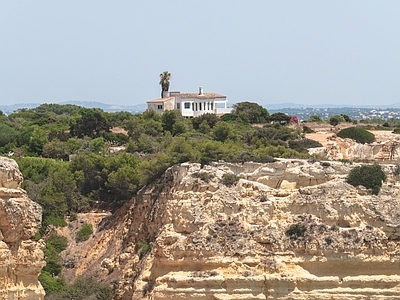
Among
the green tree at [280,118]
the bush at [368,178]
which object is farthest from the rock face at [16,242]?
the green tree at [280,118]

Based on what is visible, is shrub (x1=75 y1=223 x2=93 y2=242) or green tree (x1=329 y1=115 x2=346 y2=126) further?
green tree (x1=329 y1=115 x2=346 y2=126)

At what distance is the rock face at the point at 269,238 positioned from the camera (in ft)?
93.9

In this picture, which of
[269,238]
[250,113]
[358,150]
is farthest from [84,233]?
[250,113]

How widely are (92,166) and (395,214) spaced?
1931 centimetres

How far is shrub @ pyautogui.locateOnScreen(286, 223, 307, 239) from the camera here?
1180 inches

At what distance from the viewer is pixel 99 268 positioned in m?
36.5

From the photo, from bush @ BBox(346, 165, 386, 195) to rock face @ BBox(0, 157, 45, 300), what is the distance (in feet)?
52.5

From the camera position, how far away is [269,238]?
98.5 ft

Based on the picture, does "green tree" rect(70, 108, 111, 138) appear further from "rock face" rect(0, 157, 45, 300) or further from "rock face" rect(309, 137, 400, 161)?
"rock face" rect(0, 157, 45, 300)

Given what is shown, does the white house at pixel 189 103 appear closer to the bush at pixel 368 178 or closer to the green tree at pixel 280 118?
the green tree at pixel 280 118

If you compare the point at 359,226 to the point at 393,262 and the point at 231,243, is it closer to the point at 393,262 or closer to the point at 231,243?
the point at 393,262

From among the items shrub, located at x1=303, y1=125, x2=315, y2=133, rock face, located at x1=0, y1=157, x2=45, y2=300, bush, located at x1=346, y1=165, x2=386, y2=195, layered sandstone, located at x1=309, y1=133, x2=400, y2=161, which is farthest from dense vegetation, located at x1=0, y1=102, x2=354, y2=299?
rock face, located at x1=0, y1=157, x2=45, y2=300

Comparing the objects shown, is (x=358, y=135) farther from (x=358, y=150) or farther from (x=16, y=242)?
(x=16, y=242)

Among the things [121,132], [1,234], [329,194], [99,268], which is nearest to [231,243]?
[329,194]
